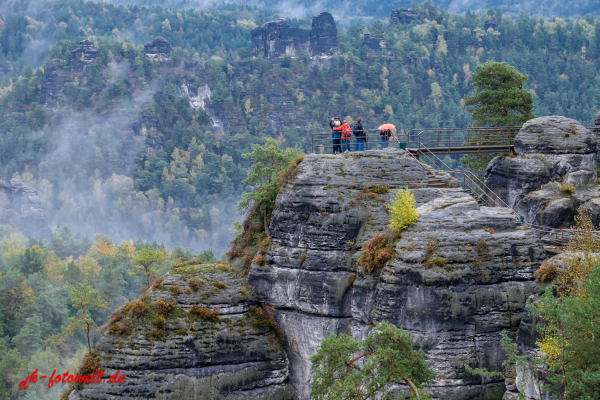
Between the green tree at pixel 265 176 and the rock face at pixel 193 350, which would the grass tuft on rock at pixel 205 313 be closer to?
the rock face at pixel 193 350

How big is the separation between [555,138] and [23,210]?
13036 cm

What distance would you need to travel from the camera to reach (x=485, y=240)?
31.5 metres

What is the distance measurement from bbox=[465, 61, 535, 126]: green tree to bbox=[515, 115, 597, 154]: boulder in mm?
9778

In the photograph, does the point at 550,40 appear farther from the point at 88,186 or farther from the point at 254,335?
the point at 254,335

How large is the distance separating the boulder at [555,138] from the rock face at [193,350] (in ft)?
65.4

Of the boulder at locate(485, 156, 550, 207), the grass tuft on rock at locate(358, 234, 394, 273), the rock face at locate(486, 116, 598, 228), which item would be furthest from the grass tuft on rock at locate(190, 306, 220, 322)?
the rock face at locate(486, 116, 598, 228)

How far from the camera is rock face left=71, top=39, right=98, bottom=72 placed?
636 feet

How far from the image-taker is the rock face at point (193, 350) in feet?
113

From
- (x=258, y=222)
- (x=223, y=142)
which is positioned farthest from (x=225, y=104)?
(x=258, y=222)

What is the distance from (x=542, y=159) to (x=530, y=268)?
12.6 m

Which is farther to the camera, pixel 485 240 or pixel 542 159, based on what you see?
pixel 542 159

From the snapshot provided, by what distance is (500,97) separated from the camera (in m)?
53.7

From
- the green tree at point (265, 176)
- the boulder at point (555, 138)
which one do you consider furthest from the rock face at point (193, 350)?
the boulder at point (555, 138)

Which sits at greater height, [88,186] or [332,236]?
[332,236]
